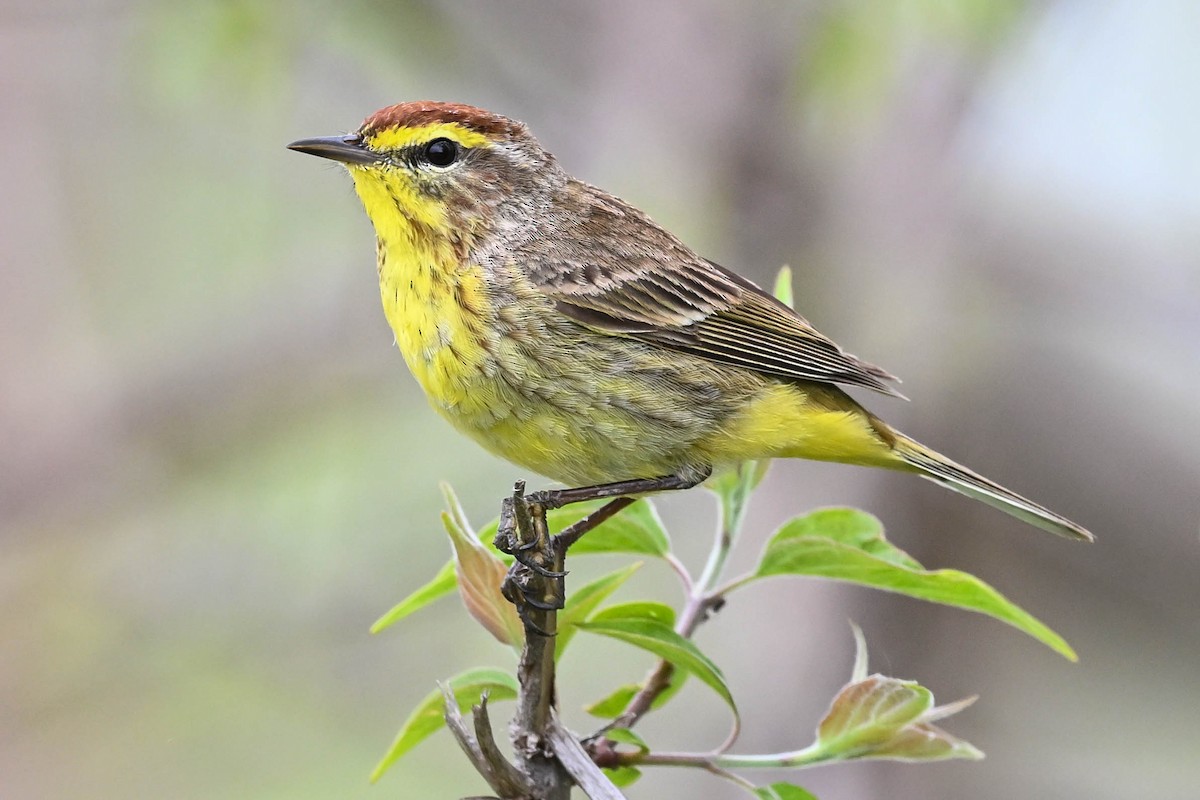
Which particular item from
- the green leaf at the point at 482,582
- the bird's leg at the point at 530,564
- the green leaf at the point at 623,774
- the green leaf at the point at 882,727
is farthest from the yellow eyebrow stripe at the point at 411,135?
the green leaf at the point at 882,727

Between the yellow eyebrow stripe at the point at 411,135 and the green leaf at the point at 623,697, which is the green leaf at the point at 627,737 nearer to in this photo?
the green leaf at the point at 623,697

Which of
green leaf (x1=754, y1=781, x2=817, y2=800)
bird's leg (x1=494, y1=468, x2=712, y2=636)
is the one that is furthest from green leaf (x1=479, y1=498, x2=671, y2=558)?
green leaf (x1=754, y1=781, x2=817, y2=800)

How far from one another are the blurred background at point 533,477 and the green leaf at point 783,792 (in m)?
2.87

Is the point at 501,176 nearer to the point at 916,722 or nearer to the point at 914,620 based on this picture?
the point at 916,722

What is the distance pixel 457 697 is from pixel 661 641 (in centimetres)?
46

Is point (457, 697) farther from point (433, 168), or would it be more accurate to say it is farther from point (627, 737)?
point (433, 168)

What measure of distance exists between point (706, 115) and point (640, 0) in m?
0.83

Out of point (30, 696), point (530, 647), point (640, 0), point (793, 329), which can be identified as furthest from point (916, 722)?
point (640, 0)

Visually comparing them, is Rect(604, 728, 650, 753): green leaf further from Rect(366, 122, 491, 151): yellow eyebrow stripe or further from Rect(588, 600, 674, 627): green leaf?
Rect(366, 122, 491, 151): yellow eyebrow stripe

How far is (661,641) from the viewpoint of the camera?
6.93ft

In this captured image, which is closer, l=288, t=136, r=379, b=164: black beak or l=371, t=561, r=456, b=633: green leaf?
l=371, t=561, r=456, b=633: green leaf

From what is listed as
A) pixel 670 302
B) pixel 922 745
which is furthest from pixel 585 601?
pixel 670 302

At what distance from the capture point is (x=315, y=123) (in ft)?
23.8

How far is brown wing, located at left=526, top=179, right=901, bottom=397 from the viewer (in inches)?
140
